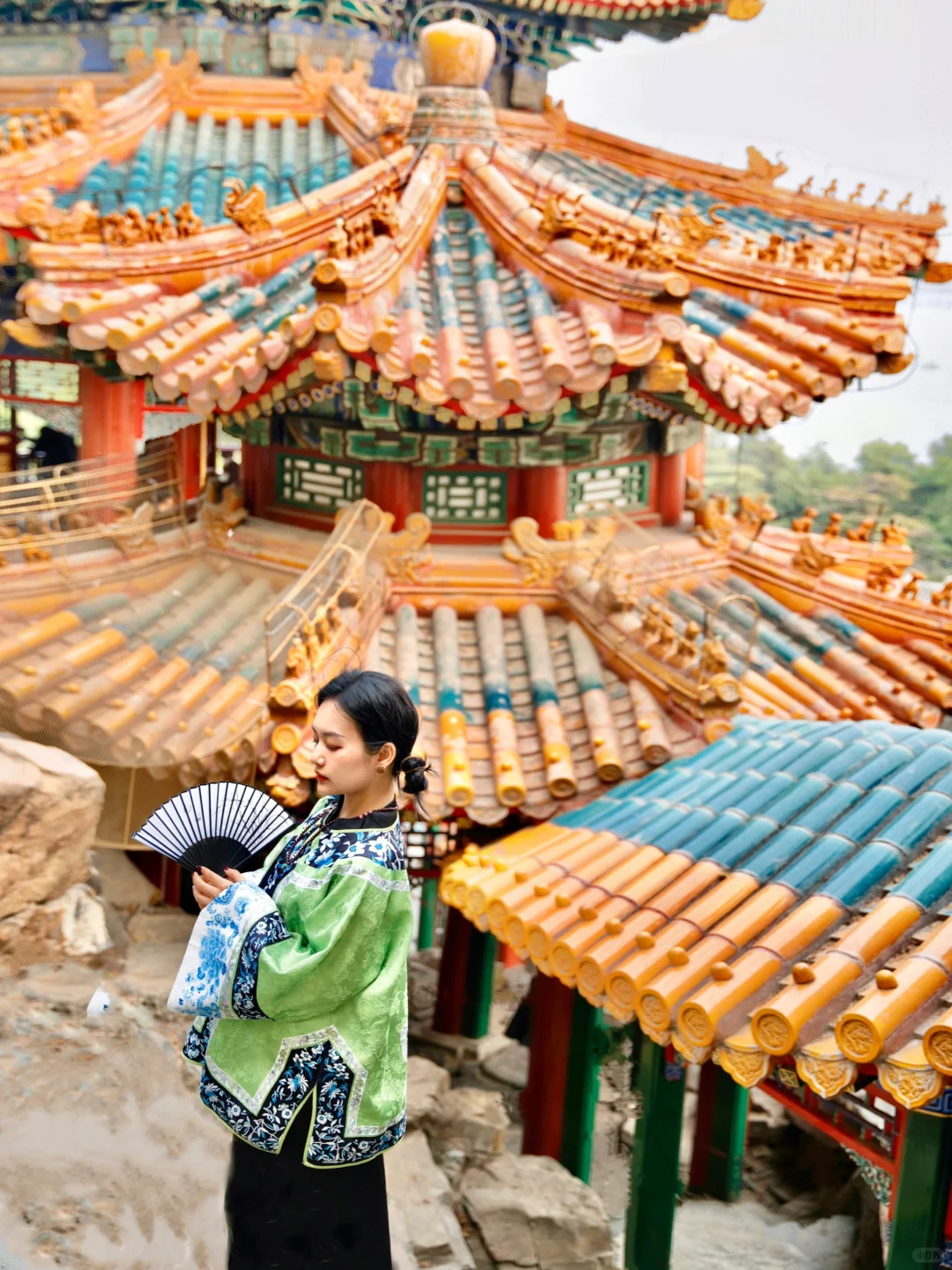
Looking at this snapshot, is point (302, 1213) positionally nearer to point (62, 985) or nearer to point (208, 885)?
point (208, 885)

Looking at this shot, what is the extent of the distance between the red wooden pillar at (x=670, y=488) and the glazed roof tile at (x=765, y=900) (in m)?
2.60

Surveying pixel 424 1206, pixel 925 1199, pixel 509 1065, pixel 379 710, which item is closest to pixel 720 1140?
pixel 509 1065

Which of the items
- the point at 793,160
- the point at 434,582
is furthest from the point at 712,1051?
the point at 793,160

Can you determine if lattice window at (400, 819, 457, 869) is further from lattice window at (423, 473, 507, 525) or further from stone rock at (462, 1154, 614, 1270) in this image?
lattice window at (423, 473, 507, 525)

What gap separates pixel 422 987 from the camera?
39.0 feet

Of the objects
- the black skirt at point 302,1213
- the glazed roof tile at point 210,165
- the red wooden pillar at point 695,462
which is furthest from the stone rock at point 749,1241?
the glazed roof tile at point 210,165

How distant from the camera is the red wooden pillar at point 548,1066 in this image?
8.44 meters

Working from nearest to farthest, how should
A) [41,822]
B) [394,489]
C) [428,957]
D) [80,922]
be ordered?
[41,822] → [80,922] → [394,489] → [428,957]

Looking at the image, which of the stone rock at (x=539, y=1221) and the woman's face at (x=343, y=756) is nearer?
the woman's face at (x=343, y=756)

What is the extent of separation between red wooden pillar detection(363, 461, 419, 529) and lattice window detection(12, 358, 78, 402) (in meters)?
5.52

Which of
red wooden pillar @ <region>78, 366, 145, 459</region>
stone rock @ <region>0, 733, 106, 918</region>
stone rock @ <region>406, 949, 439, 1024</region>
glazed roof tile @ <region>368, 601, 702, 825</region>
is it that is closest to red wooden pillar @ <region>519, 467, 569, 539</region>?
glazed roof tile @ <region>368, 601, 702, 825</region>

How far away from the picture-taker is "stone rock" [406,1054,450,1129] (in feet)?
26.1

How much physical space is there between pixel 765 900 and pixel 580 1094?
8.45 feet

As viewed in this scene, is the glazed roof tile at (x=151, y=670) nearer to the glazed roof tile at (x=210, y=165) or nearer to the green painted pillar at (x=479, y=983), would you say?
the green painted pillar at (x=479, y=983)
